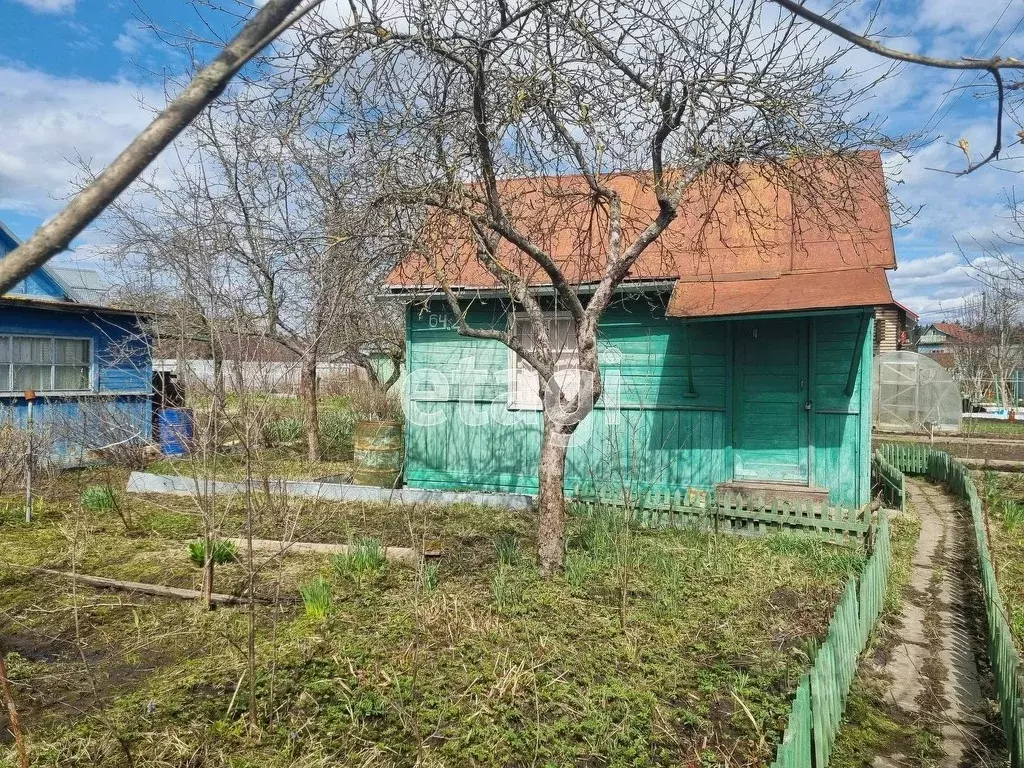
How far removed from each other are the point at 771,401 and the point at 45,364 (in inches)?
555

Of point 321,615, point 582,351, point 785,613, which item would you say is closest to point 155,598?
point 321,615

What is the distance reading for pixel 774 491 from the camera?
8.42 meters

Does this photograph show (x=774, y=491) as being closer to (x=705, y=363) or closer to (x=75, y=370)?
(x=705, y=363)

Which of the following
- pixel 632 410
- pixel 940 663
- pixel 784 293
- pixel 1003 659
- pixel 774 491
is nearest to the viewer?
pixel 1003 659

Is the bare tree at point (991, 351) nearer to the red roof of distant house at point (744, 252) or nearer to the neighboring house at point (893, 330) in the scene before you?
the neighboring house at point (893, 330)

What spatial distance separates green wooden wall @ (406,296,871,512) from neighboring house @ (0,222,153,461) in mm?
5490

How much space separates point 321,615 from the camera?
4.80 metres

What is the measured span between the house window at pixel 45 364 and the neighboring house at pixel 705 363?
28.7 feet

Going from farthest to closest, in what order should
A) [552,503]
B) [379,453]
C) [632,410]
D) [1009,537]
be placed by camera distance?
[379,453], [632,410], [1009,537], [552,503]

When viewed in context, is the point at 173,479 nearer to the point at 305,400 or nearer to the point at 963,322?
the point at 305,400

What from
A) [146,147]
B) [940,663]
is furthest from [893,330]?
[146,147]

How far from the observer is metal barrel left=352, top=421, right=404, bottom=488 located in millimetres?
10695

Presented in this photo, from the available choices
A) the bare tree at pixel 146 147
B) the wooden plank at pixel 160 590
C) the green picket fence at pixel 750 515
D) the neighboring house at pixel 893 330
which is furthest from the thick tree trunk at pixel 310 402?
the neighboring house at pixel 893 330

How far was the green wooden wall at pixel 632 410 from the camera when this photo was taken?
8508mm
